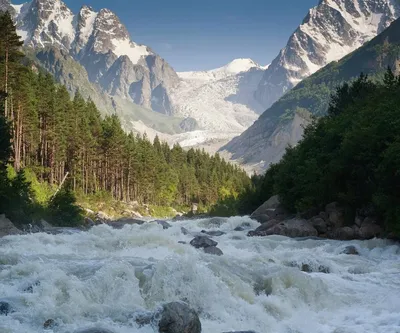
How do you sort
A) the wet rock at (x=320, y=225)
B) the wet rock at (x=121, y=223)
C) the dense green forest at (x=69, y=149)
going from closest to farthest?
the wet rock at (x=320, y=225) → the wet rock at (x=121, y=223) → the dense green forest at (x=69, y=149)

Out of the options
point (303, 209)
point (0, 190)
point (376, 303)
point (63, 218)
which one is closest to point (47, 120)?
point (63, 218)

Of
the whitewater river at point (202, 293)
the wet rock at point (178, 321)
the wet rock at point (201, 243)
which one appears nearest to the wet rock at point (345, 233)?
the whitewater river at point (202, 293)

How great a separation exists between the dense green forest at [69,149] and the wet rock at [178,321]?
863 inches

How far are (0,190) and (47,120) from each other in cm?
3682

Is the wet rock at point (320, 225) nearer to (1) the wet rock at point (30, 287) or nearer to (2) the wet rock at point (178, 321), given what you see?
(2) the wet rock at point (178, 321)

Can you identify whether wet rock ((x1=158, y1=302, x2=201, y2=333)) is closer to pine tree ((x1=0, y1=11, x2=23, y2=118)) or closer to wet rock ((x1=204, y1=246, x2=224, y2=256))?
wet rock ((x1=204, y1=246, x2=224, y2=256))

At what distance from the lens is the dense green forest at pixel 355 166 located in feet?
94.9

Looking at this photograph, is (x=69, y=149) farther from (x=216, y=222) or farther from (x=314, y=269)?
(x=314, y=269)

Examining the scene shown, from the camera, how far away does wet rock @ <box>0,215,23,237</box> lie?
2856 cm

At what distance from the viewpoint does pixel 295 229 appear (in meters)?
35.9

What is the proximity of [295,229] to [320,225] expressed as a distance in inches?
83.7

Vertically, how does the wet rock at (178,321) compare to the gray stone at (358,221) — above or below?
below

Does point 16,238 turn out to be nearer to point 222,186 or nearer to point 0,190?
point 0,190

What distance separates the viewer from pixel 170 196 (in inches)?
4518
